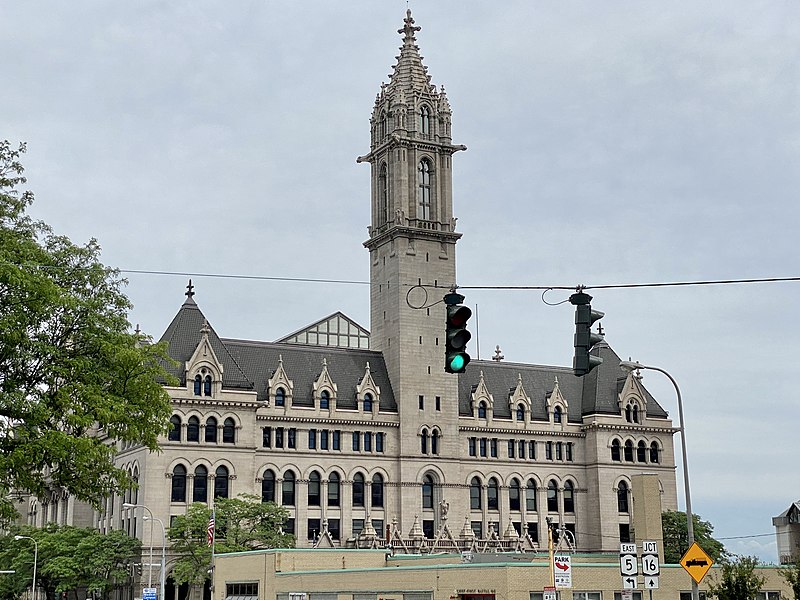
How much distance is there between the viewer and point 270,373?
10200 centimetres

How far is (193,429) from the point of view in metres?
94.6

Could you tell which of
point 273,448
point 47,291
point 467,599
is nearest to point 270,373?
point 273,448

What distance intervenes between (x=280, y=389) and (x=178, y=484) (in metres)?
12.6

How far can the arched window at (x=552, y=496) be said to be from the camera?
11075cm

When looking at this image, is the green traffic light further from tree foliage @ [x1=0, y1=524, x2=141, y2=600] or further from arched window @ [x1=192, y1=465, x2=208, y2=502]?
arched window @ [x1=192, y1=465, x2=208, y2=502]

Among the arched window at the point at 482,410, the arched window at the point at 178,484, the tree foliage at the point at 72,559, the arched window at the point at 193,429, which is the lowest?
the tree foliage at the point at 72,559

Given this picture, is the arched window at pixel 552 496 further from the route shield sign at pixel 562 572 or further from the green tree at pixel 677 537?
the route shield sign at pixel 562 572

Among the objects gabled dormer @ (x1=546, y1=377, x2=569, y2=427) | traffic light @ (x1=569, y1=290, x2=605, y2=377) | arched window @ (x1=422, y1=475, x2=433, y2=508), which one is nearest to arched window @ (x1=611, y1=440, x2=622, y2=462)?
gabled dormer @ (x1=546, y1=377, x2=569, y2=427)

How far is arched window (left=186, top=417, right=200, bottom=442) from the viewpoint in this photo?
94.3 m

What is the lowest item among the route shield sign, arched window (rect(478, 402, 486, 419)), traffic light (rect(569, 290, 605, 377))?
the route shield sign

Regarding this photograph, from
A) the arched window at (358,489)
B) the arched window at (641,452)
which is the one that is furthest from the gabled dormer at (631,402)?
the arched window at (358,489)

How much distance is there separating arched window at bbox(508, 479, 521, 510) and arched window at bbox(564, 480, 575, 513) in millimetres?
5296

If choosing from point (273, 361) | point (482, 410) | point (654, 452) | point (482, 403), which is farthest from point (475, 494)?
point (273, 361)

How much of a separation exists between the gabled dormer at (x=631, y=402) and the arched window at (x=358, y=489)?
28380mm
